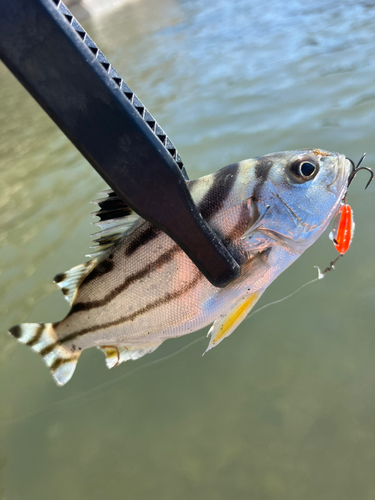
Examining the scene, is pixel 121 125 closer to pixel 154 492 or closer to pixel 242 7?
pixel 154 492

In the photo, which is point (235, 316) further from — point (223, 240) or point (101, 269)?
point (101, 269)

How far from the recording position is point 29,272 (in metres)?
3.14

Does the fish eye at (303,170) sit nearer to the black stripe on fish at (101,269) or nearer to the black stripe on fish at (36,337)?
the black stripe on fish at (101,269)

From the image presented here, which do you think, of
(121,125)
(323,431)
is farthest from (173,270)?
(323,431)

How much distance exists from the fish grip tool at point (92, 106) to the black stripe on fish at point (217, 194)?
30 centimetres

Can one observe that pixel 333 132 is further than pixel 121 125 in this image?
Yes

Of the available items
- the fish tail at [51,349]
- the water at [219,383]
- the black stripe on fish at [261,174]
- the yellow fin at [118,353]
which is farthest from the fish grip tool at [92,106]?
the water at [219,383]

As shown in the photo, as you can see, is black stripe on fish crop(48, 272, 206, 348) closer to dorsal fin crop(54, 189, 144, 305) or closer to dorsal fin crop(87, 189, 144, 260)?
dorsal fin crop(54, 189, 144, 305)

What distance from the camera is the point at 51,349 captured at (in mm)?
1852

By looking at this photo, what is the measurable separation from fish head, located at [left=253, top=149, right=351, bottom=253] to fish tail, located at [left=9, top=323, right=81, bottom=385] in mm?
1118

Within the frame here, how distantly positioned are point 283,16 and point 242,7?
6.25 feet

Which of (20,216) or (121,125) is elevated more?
(121,125)

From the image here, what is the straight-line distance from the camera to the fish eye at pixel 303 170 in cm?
148

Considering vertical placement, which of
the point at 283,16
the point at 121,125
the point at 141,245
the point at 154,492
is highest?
the point at 121,125
